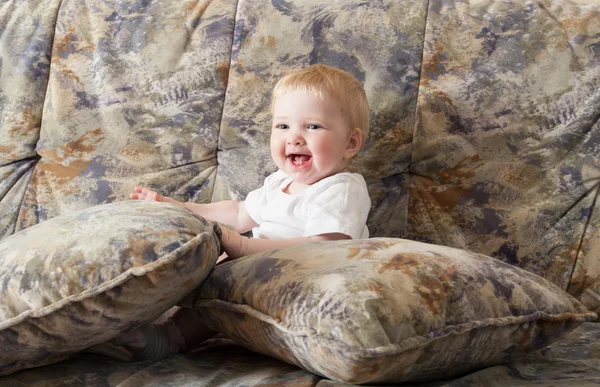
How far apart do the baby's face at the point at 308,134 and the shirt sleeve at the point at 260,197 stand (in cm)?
7

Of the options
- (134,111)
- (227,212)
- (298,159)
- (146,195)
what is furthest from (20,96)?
(298,159)

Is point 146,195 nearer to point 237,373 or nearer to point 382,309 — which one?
point 237,373

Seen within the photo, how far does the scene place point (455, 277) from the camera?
3.38 ft

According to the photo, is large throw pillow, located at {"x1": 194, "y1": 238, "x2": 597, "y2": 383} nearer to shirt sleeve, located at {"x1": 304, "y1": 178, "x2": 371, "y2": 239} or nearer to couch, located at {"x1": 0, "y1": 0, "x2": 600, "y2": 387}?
shirt sleeve, located at {"x1": 304, "y1": 178, "x2": 371, "y2": 239}

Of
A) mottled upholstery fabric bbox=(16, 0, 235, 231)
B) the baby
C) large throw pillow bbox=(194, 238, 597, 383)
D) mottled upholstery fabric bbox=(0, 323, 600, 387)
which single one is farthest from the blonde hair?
mottled upholstery fabric bbox=(0, 323, 600, 387)

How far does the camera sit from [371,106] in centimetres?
158

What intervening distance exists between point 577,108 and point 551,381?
668 mm

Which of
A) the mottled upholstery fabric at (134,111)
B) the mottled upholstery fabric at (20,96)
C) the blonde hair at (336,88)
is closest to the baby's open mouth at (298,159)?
the blonde hair at (336,88)

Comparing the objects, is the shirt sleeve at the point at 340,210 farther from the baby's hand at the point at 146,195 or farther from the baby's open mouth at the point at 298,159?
the baby's hand at the point at 146,195

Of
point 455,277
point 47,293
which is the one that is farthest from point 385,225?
point 47,293

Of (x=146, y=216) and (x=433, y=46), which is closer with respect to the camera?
(x=146, y=216)

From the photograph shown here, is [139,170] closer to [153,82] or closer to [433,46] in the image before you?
[153,82]

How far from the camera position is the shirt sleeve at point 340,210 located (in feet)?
4.58

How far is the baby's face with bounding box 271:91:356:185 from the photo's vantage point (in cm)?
147
